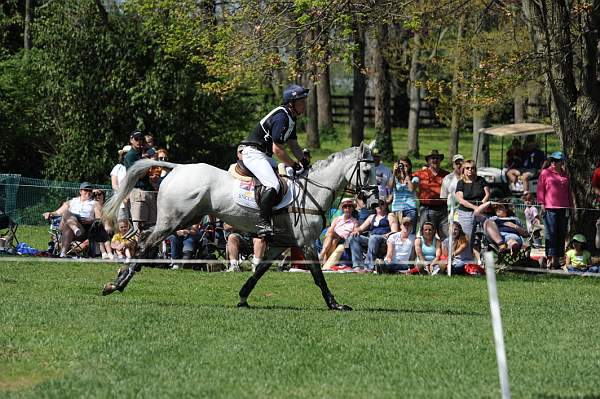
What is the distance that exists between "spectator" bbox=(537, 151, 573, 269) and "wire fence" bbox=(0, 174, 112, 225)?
9.25m

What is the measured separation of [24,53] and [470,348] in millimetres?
27970

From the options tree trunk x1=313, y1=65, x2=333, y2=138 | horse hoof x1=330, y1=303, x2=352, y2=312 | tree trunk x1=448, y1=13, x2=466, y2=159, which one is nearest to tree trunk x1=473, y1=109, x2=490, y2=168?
tree trunk x1=448, y1=13, x2=466, y2=159

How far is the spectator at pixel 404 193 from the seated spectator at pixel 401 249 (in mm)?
435

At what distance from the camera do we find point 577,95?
69.2 feet

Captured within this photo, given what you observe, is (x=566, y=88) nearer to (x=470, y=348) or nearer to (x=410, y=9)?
(x=410, y=9)

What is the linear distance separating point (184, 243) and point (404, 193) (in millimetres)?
4102

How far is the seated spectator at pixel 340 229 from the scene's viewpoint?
20.1m

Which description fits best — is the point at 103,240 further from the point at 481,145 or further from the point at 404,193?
the point at 481,145

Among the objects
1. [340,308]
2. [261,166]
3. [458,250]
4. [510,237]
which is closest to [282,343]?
[340,308]

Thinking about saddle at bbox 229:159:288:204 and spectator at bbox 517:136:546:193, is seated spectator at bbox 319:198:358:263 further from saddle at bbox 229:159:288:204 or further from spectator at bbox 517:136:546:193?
spectator at bbox 517:136:546:193

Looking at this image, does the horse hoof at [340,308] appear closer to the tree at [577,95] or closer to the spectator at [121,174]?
the spectator at [121,174]

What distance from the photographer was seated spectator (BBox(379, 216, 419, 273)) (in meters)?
19.3

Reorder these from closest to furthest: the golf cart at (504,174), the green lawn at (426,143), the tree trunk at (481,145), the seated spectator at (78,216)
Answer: the seated spectator at (78,216) → the golf cart at (504,174) → the tree trunk at (481,145) → the green lawn at (426,143)

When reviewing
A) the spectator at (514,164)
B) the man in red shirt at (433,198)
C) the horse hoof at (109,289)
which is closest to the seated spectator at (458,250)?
the man in red shirt at (433,198)
